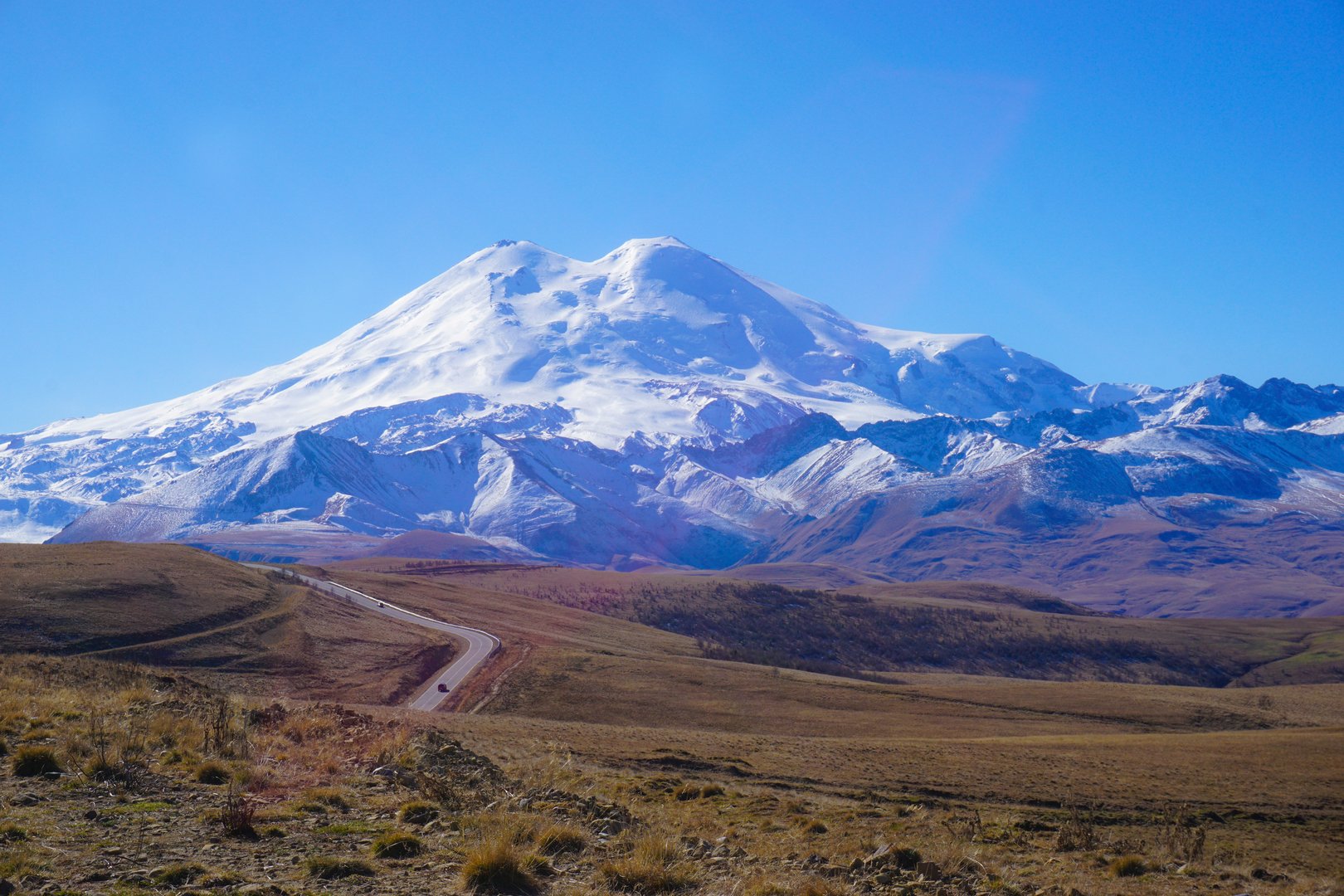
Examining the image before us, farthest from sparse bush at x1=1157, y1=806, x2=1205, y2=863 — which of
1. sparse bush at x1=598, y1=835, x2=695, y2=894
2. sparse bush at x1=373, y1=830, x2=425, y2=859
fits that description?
sparse bush at x1=373, y1=830, x2=425, y2=859

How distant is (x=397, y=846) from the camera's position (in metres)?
10.3

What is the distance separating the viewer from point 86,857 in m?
9.18

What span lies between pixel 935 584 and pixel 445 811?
172559 millimetres

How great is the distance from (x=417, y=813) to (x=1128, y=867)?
948 cm

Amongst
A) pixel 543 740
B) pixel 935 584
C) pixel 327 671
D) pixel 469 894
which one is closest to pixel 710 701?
pixel 327 671

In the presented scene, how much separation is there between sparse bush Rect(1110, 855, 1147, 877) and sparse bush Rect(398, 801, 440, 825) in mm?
8974

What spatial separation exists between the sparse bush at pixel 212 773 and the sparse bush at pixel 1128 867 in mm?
11639

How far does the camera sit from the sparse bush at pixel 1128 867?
44.4 ft

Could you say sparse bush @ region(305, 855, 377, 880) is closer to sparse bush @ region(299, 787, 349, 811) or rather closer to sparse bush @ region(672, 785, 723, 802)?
sparse bush @ region(299, 787, 349, 811)

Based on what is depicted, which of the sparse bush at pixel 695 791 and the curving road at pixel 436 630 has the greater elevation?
the sparse bush at pixel 695 791

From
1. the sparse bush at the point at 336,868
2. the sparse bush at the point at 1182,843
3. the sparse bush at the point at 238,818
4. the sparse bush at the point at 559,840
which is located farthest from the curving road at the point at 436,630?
the sparse bush at the point at 336,868

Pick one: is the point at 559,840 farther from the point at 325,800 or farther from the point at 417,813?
the point at 325,800

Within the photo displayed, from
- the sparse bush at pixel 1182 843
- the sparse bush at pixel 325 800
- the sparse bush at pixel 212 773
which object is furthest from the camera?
the sparse bush at pixel 1182 843

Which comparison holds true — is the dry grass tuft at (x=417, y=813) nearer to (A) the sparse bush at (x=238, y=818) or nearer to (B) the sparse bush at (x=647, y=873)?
(A) the sparse bush at (x=238, y=818)
